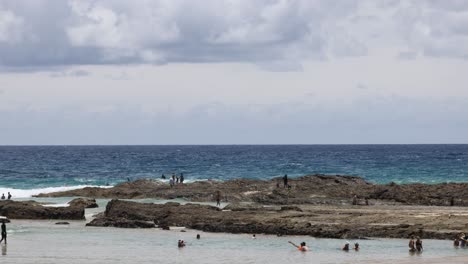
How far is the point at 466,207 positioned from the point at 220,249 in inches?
1084

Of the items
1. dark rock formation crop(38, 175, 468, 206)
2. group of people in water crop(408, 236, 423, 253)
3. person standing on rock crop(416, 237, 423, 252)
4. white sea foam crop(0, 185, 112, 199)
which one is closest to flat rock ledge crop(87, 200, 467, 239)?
group of people in water crop(408, 236, 423, 253)

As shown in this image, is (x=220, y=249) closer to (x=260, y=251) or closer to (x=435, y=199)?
(x=260, y=251)

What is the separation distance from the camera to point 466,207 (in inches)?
2778

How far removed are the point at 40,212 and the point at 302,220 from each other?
2149 centimetres

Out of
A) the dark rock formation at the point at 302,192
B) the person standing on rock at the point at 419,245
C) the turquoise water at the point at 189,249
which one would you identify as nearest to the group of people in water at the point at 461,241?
the turquoise water at the point at 189,249

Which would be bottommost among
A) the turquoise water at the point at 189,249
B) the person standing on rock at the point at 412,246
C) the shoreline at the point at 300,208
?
the turquoise water at the point at 189,249

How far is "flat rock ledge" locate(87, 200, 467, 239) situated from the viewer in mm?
54844

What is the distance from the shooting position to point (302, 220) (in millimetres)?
59344

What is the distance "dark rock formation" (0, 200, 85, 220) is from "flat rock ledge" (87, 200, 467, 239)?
111 inches

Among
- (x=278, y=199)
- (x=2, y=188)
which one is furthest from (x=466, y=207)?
(x=2, y=188)

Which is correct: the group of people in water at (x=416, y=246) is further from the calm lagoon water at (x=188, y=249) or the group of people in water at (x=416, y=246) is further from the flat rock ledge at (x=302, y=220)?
the flat rock ledge at (x=302, y=220)

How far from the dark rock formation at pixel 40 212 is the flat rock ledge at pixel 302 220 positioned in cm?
281

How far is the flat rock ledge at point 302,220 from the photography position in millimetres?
54844

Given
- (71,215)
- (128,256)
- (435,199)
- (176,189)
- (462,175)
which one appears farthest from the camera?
(462,175)
